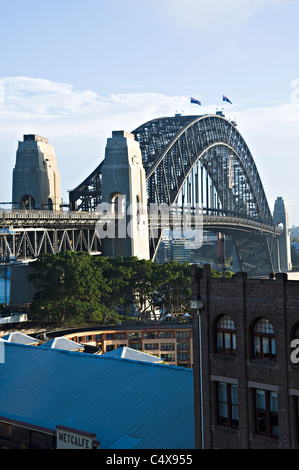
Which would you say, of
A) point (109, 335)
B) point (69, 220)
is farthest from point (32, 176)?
point (109, 335)

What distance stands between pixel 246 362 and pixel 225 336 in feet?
5.29

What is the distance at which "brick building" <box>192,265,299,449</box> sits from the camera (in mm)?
27047

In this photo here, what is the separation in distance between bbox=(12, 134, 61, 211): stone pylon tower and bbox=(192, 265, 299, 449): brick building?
87646mm

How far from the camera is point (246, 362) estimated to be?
28.5 metres

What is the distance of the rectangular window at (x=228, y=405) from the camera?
29.0 metres

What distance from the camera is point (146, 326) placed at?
95.6 metres

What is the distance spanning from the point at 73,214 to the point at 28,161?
14119mm

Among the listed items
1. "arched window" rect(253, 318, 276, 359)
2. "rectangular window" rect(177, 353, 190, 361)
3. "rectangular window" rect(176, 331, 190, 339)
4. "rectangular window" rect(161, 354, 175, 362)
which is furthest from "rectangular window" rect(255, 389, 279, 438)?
"rectangular window" rect(176, 331, 190, 339)

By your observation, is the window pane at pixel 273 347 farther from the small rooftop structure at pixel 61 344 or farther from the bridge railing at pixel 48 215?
the bridge railing at pixel 48 215

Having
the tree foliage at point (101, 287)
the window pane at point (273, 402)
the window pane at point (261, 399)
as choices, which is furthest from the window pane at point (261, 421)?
the tree foliage at point (101, 287)

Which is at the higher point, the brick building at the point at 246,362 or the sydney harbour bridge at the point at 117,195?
the sydney harbour bridge at the point at 117,195
